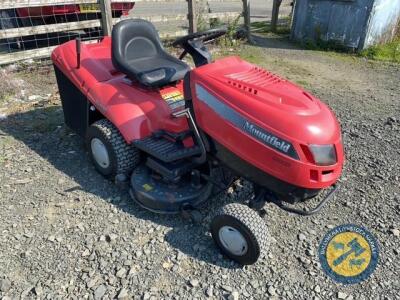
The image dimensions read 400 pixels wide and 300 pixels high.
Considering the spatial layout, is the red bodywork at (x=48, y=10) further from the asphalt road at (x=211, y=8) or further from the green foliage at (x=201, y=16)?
the asphalt road at (x=211, y=8)

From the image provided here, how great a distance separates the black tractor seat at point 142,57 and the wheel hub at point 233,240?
131cm

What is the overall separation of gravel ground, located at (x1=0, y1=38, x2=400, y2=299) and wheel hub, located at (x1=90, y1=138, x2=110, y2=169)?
0.51 ft

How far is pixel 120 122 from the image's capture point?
2990 mm

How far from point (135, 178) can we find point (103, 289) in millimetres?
894

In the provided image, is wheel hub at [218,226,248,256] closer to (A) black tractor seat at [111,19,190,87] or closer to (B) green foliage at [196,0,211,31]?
(A) black tractor seat at [111,19,190,87]

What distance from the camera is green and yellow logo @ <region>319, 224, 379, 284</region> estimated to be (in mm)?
2504

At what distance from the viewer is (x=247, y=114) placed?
2.36 m

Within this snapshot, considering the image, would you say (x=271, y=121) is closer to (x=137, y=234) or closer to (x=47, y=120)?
(x=137, y=234)

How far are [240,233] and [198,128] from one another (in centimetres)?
75

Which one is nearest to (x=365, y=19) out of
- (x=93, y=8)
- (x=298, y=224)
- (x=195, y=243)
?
(x=93, y=8)

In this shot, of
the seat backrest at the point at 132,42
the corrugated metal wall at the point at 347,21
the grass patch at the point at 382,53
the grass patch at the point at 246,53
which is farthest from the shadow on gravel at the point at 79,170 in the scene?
the grass patch at the point at 382,53

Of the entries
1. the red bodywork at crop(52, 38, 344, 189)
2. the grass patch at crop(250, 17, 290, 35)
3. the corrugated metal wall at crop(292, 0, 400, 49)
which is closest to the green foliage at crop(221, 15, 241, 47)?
the corrugated metal wall at crop(292, 0, 400, 49)

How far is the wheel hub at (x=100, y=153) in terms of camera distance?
125 inches

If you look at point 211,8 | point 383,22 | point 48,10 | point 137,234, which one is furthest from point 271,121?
point 211,8
